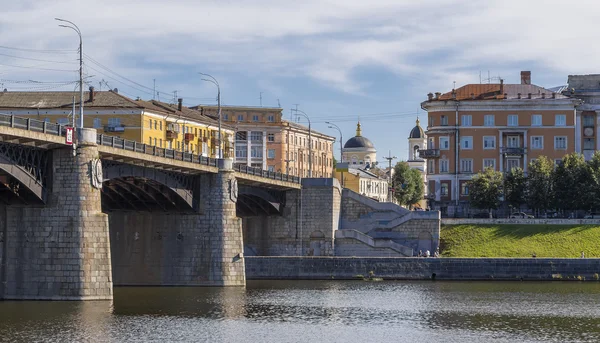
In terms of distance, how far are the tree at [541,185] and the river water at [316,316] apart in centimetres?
3554

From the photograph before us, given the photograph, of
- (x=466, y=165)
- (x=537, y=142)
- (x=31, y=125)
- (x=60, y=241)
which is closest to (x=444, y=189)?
(x=466, y=165)

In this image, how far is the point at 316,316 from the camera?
77.6 metres

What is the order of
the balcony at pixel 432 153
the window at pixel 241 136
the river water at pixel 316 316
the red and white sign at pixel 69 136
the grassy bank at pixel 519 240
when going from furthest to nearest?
the window at pixel 241 136 < the balcony at pixel 432 153 < the grassy bank at pixel 519 240 < the red and white sign at pixel 69 136 < the river water at pixel 316 316

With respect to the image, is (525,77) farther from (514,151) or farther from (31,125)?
(31,125)

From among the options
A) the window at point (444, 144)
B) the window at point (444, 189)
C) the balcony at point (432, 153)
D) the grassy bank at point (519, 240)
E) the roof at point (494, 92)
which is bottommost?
the grassy bank at point (519, 240)

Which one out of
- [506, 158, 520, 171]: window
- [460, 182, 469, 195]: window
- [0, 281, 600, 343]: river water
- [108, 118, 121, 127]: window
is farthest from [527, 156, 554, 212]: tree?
[108, 118, 121, 127]: window

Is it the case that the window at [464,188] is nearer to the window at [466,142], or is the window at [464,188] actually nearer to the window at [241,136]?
the window at [466,142]

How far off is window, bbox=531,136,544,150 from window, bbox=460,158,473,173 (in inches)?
283

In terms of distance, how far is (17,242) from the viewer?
78.8 metres

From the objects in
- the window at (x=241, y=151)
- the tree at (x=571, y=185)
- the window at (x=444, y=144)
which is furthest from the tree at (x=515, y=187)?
the window at (x=241, y=151)

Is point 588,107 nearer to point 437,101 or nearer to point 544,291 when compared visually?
point 437,101

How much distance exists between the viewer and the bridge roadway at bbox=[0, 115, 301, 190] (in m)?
72.9

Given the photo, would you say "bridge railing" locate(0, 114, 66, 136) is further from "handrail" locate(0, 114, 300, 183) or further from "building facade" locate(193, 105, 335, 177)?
"building facade" locate(193, 105, 335, 177)

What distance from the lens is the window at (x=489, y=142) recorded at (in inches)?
5753
